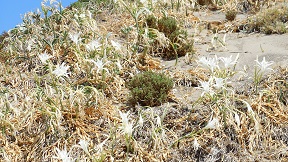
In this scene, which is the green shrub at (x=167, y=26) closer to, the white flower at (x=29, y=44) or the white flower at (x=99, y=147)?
the white flower at (x=29, y=44)

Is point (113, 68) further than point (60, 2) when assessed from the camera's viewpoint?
No

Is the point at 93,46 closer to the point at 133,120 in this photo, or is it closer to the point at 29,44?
the point at 29,44

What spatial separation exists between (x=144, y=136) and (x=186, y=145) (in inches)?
16.4

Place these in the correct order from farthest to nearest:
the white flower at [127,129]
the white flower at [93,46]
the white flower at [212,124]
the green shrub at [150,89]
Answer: the white flower at [93,46], the green shrub at [150,89], the white flower at [212,124], the white flower at [127,129]

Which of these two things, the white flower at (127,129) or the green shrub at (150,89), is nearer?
the white flower at (127,129)

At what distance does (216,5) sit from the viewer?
8.30 metres

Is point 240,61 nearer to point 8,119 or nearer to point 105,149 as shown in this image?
point 105,149

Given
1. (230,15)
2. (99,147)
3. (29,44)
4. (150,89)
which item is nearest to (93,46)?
(150,89)

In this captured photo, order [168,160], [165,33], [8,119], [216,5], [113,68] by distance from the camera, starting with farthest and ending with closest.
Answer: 1. [216,5]
2. [165,33]
3. [113,68]
4. [8,119]
5. [168,160]

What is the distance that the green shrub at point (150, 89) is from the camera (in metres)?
4.59

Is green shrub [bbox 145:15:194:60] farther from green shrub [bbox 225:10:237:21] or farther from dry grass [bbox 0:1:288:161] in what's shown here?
green shrub [bbox 225:10:237:21]

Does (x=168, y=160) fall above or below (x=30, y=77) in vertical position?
below

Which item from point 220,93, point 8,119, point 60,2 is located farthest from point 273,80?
point 60,2

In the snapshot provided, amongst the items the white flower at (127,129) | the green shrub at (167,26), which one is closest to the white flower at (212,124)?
the white flower at (127,129)
